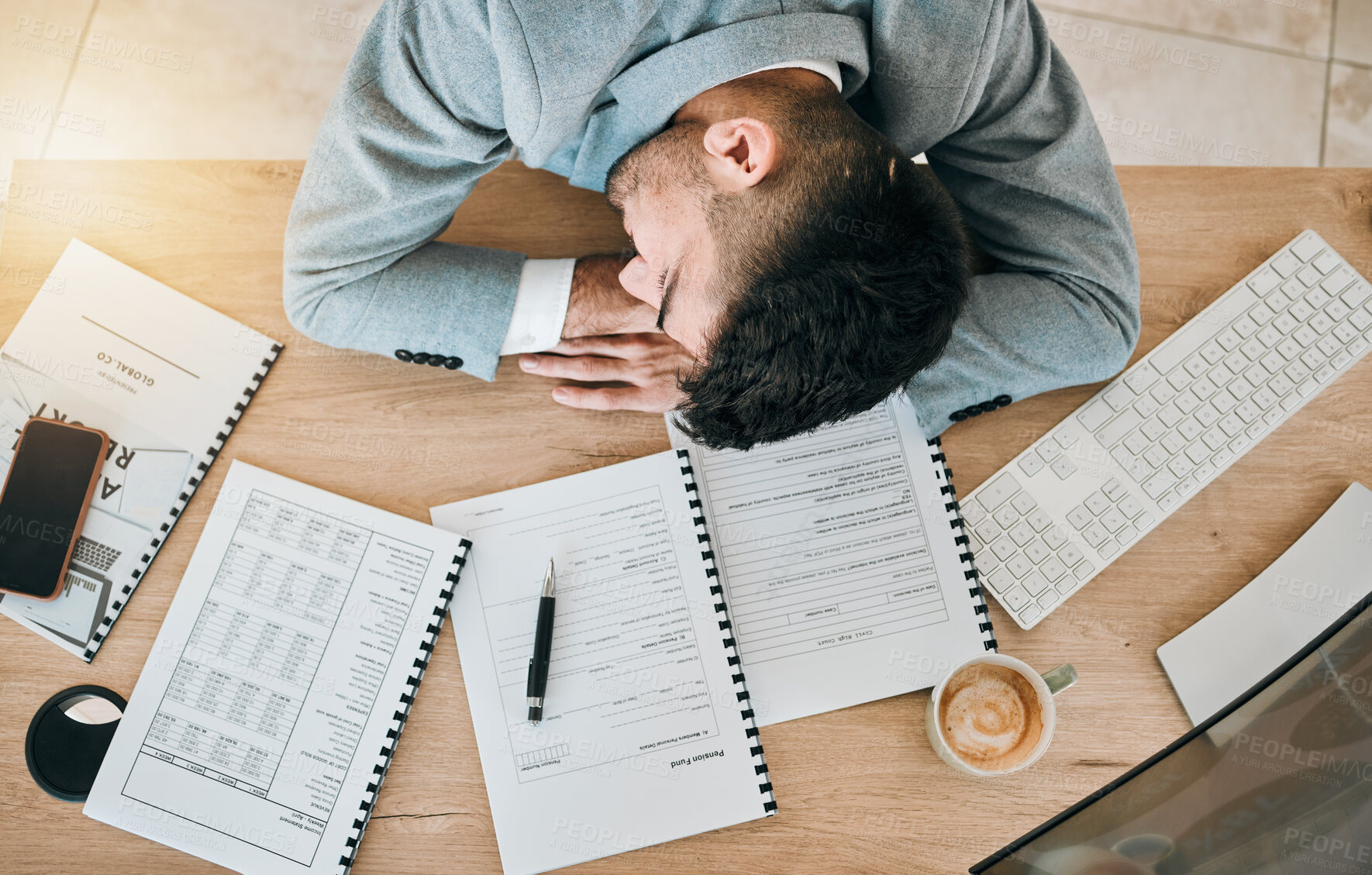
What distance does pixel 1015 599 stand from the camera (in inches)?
37.1

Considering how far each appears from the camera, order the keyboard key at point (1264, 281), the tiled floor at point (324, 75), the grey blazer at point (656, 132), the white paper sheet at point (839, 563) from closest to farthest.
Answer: the grey blazer at point (656, 132) < the white paper sheet at point (839, 563) < the keyboard key at point (1264, 281) < the tiled floor at point (324, 75)

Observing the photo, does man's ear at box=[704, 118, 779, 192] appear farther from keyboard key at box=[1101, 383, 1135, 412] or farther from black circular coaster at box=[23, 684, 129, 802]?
black circular coaster at box=[23, 684, 129, 802]

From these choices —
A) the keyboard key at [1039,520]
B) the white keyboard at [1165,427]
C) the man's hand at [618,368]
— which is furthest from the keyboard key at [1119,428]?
the man's hand at [618,368]

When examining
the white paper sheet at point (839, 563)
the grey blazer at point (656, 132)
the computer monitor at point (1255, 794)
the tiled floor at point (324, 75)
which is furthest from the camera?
the tiled floor at point (324, 75)

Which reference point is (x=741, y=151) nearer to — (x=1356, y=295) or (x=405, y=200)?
(x=405, y=200)

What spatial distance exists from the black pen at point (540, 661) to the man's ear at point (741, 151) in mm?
482

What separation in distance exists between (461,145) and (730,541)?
529 mm

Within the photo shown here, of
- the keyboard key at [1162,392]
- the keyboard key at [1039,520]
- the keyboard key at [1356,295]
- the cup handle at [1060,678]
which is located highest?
the keyboard key at [1356,295]

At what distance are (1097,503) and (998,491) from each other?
116 millimetres

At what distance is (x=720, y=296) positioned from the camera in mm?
744

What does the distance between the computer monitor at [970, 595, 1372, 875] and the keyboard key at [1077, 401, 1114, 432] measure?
36cm

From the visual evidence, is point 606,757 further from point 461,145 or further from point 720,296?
point 461,145

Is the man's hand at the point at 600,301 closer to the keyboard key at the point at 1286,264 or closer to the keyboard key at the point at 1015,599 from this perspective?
the keyboard key at the point at 1015,599

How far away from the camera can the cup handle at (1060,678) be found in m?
0.86
